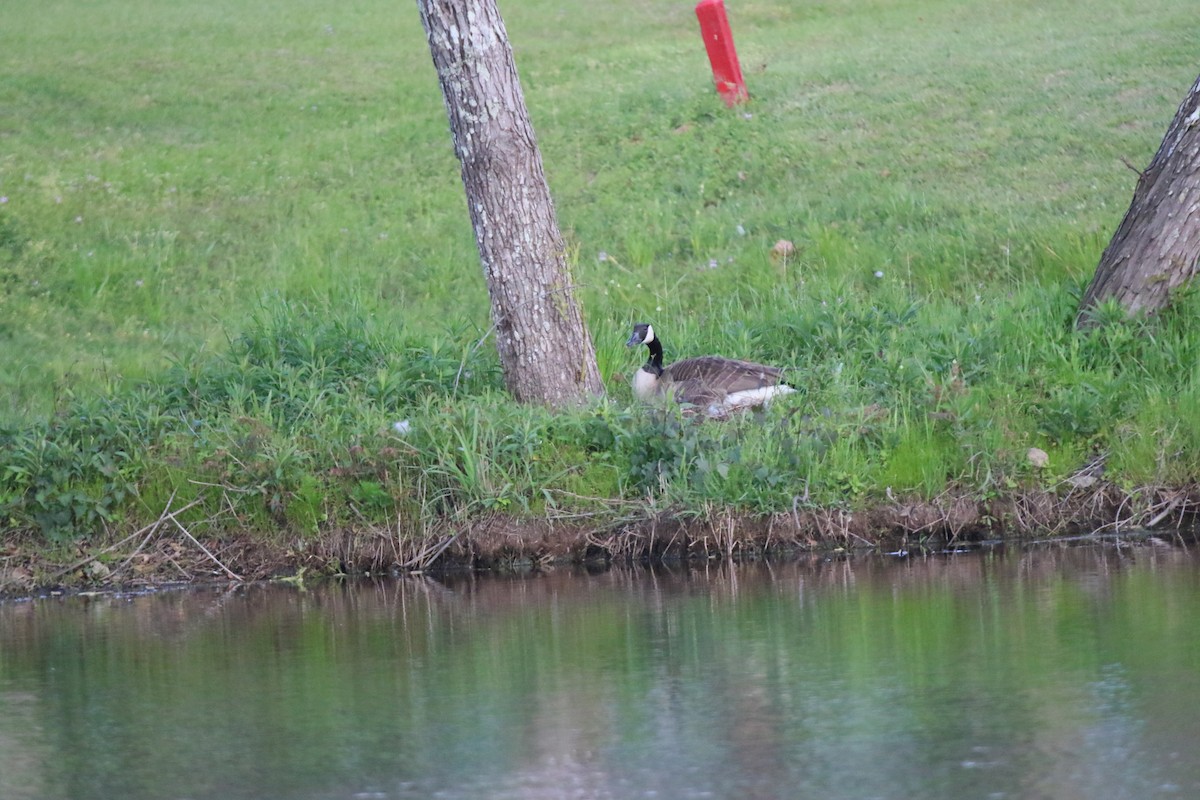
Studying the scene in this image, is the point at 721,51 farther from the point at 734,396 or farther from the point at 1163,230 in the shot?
the point at 734,396

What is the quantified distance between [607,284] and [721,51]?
6.08 metres

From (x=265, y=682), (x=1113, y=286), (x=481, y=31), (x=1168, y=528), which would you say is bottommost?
(x=1168, y=528)

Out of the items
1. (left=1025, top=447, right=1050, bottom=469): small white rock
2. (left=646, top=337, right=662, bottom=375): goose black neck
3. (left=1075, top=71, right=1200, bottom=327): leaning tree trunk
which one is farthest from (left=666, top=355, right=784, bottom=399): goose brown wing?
(left=1075, top=71, right=1200, bottom=327): leaning tree trunk

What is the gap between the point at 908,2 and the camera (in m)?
26.1

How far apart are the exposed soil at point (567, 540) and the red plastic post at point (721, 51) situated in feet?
31.4

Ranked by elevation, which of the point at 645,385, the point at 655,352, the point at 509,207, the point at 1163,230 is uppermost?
the point at 509,207

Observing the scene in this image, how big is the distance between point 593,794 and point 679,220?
33.0ft

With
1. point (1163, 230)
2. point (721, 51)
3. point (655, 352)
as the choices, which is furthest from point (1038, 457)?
point (721, 51)

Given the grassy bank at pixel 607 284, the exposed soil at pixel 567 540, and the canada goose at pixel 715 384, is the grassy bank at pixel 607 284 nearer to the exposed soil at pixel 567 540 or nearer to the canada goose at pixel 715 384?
the exposed soil at pixel 567 540

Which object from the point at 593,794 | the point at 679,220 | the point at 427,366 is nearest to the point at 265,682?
the point at 593,794

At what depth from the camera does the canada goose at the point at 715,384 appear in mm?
9531

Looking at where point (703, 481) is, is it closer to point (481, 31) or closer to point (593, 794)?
point (481, 31)

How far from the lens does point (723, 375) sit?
9727 mm

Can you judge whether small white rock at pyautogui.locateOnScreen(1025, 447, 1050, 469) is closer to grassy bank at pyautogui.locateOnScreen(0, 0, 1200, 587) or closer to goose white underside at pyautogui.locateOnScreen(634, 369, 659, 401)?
grassy bank at pyautogui.locateOnScreen(0, 0, 1200, 587)
